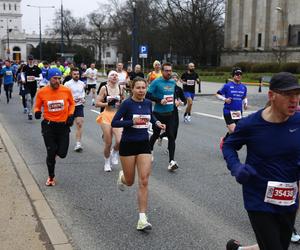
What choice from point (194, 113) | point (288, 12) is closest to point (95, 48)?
point (288, 12)

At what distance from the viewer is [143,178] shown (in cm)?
545

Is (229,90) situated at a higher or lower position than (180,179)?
higher

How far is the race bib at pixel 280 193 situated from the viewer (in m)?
3.44

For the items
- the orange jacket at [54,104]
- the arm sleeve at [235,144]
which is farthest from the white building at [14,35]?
the arm sleeve at [235,144]

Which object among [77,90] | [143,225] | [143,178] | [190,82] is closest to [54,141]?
[143,178]

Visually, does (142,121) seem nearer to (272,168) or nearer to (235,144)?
(235,144)

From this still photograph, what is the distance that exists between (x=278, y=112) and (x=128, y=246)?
7.87 ft

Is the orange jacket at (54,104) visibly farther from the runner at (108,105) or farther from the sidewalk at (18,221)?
the sidewalk at (18,221)

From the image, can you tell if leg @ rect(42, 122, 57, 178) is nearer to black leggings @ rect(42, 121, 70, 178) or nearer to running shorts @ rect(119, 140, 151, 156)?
black leggings @ rect(42, 121, 70, 178)

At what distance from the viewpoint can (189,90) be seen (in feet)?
54.9

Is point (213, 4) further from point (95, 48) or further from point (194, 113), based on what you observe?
point (194, 113)

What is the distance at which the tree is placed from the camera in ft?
341

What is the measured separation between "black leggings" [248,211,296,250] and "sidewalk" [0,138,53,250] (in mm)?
2289

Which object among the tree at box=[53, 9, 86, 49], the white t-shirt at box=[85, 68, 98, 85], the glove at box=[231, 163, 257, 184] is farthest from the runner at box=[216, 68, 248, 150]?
the tree at box=[53, 9, 86, 49]
